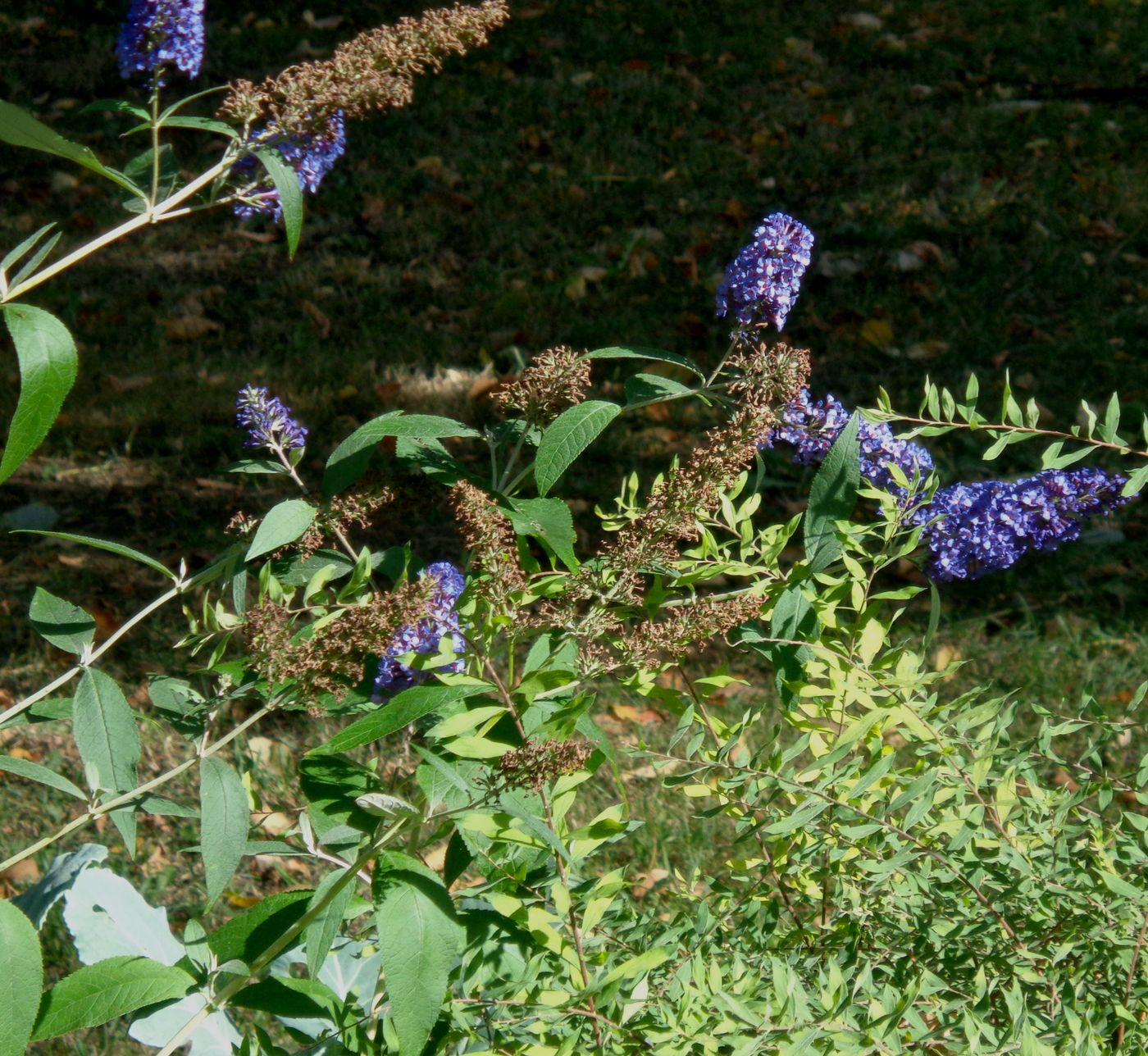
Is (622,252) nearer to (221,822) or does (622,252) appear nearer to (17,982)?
(221,822)

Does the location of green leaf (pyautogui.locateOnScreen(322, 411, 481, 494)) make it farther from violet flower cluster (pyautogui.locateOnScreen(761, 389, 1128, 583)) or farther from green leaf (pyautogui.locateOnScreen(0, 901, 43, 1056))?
green leaf (pyautogui.locateOnScreen(0, 901, 43, 1056))

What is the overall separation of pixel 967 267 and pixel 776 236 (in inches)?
168

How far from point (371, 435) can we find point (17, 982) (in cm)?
62

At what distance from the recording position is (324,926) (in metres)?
1.21

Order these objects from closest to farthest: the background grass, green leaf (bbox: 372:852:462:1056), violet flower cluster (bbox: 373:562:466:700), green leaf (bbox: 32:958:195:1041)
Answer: green leaf (bbox: 372:852:462:1056)
green leaf (bbox: 32:958:195:1041)
violet flower cluster (bbox: 373:562:466:700)
the background grass

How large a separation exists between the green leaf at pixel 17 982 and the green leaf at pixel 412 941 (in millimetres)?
309

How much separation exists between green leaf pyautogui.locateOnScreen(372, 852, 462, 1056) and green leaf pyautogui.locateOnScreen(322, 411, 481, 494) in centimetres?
44

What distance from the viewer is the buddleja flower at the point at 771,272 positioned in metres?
1.45

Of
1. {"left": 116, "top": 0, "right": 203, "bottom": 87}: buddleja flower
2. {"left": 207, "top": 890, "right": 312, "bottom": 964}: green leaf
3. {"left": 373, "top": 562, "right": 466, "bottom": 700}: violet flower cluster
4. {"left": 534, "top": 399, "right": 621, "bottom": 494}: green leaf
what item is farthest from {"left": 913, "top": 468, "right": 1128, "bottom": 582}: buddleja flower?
{"left": 116, "top": 0, "right": 203, "bottom": 87}: buddleja flower

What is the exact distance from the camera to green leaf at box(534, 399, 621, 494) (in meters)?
1.26

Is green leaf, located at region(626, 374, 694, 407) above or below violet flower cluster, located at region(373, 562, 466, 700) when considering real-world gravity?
above

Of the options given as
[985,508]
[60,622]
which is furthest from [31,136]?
[985,508]

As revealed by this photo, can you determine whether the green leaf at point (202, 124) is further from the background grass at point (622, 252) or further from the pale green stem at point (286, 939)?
the background grass at point (622, 252)

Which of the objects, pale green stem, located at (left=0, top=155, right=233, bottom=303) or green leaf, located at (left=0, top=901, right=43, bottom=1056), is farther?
pale green stem, located at (left=0, top=155, right=233, bottom=303)
